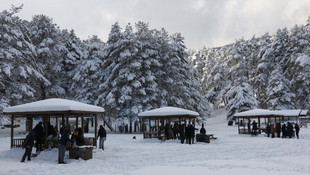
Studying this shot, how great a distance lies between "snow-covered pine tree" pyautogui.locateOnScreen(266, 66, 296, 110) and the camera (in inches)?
1927

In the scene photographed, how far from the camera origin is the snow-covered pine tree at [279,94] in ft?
161

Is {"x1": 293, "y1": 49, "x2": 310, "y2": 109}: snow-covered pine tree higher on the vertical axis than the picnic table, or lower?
higher

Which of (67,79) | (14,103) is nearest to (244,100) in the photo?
(67,79)

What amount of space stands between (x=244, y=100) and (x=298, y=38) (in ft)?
52.6

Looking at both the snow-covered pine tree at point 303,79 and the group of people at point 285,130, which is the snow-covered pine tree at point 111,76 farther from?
the snow-covered pine tree at point 303,79

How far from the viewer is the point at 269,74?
58375 millimetres

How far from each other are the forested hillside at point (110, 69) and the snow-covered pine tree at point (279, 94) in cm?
1448

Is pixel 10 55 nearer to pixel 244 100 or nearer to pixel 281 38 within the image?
pixel 244 100

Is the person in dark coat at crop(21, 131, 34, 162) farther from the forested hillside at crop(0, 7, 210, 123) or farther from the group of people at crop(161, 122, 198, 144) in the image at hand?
the forested hillside at crop(0, 7, 210, 123)

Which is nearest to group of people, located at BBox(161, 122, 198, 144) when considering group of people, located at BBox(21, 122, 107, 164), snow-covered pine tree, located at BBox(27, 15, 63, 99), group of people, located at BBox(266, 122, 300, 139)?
group of people, located at BBox(21, 122, 107, 164)

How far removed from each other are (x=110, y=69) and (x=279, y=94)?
1135 inches

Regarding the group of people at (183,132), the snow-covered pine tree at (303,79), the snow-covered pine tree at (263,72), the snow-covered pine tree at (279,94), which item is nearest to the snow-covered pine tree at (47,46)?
the group of people at (183,132)

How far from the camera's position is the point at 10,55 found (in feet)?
91.6

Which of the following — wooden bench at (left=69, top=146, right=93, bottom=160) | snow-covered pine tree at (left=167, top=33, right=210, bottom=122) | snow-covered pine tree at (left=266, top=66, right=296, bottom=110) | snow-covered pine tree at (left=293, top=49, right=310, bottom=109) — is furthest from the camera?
snow-covered pine tree at (left=266, top=66, right=296, bottom=110)
